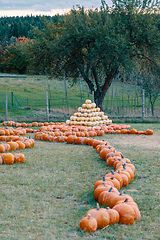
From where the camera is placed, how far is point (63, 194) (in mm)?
4789

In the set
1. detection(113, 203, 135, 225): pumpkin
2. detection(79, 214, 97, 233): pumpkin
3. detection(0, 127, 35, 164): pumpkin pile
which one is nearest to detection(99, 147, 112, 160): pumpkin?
detection(0, 127, 35, 164): pumpkin pile

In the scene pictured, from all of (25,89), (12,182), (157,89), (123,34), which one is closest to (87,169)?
(12,182)

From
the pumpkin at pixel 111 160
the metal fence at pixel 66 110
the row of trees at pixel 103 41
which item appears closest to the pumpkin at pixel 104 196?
the pumpkin at pixel 111 160

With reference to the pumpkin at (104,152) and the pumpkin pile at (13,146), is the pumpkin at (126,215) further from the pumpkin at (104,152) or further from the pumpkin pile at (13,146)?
the pumpkin pile at (13,146)

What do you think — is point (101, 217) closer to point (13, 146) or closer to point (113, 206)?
point (113, 206)

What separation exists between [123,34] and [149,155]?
13.9m

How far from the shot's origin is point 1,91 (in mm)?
38156

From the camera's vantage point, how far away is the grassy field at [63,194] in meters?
3.42

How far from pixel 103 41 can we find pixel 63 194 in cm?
1597

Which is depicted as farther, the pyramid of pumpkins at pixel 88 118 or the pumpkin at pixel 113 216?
the pyramid of pumpkins at pixel 88 118

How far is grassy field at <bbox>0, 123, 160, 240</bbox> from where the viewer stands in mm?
3420

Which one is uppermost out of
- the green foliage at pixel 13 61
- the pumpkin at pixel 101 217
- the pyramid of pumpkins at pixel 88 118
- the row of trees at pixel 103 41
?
the green foliage at pixel 13 61

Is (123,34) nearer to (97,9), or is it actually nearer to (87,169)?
(97,9)

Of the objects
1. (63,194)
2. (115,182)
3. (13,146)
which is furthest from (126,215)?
(13,146)
